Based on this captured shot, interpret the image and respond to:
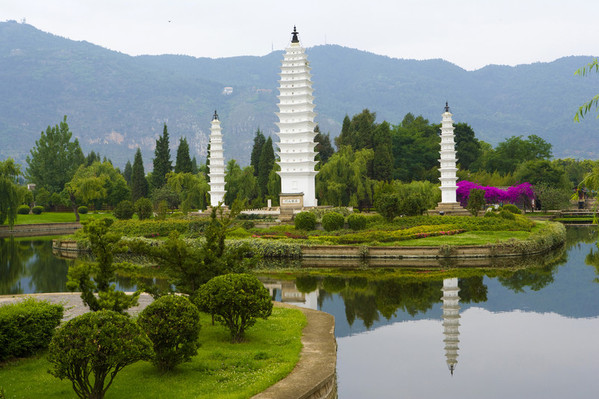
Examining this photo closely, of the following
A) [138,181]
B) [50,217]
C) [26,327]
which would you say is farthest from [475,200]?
[50,217]

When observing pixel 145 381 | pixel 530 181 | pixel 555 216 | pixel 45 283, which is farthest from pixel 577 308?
pixel 530 181

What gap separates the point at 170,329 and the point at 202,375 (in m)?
1.22

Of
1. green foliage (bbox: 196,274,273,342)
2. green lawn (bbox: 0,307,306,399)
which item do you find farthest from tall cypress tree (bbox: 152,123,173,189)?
green foliage (bbox: 196,274,273,342)

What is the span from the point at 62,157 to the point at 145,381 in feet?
260

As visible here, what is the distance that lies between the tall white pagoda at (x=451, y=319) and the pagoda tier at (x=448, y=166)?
3160 centimetres

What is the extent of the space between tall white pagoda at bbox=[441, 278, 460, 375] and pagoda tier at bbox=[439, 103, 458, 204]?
104 feet

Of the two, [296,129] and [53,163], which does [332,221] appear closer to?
[296,129]

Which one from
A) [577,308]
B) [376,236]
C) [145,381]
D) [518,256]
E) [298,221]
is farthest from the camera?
[298,221]

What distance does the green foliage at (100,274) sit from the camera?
41.7ft

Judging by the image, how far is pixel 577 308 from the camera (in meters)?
24.2

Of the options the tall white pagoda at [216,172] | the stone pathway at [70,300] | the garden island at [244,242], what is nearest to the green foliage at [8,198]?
the garden island at [244,242]

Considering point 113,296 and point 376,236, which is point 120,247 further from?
point 376,236

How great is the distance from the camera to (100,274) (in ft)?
43.2

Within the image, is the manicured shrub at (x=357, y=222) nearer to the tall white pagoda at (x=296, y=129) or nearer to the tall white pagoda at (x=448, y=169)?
the tall white pagoda at (x=296, y=129)
